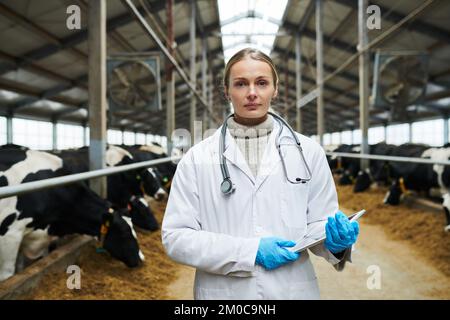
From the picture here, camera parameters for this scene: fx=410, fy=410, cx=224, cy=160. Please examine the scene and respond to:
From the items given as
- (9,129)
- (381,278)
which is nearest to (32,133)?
(9,129)

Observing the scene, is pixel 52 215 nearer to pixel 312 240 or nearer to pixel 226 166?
pixel 226 166

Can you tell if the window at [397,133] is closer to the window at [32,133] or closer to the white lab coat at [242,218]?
the window at [32,133]

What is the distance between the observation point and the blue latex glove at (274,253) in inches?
44.6

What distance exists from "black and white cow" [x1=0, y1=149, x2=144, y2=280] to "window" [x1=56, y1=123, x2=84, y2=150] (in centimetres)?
1626

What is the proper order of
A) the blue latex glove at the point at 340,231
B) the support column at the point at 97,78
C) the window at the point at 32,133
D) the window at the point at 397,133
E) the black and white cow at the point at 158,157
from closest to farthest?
the blue latex glove at the point at 340,231 < the support column at the point at 97,78 < the black and white cow at the point at 158,157 < the window at the point at 32,133 < the window at the point at 397,133

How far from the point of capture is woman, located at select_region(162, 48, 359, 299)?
1.15 meters

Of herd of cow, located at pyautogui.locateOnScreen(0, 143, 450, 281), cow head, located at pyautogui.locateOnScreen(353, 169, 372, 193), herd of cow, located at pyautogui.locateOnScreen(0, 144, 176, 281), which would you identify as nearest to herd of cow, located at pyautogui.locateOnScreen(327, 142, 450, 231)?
cow head, located at pyautogui.locateOnScreen(353, 169, 372, 193)

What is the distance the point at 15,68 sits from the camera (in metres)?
10.5

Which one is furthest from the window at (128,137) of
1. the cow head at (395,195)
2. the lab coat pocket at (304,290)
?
the lab coat pocket at (304,290)

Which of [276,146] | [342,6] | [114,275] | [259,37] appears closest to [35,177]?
[114,275]

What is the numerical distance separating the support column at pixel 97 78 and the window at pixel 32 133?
12.5m

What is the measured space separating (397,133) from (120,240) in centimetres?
2400

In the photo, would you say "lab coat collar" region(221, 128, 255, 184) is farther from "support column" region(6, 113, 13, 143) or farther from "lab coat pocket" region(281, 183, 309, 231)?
"support column" region(6, 113, 13, 143)
